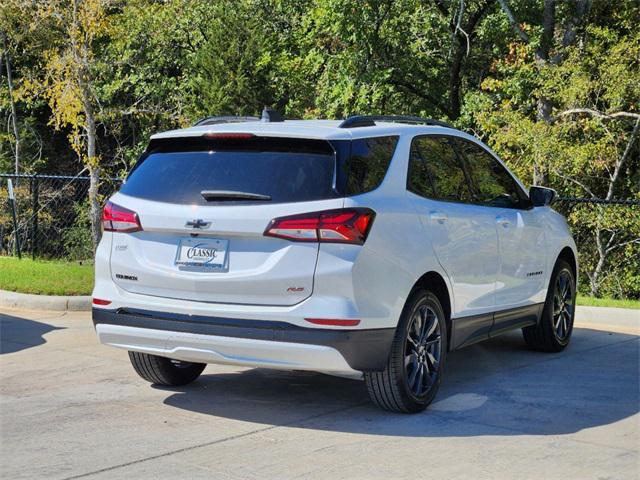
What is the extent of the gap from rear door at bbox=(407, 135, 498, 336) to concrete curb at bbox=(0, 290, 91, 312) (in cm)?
567

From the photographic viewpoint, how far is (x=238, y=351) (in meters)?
5.96

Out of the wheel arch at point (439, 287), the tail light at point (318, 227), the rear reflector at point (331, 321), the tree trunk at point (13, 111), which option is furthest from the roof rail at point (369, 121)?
the tree trunk at point (13, 111)

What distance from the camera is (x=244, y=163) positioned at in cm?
627

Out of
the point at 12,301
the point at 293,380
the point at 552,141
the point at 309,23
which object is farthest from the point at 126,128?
the point at 293,380

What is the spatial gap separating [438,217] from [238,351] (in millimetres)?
1752

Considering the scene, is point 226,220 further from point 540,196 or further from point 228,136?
point 540,196

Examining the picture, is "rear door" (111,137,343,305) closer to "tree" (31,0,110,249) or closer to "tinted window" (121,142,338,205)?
"tinted window" (121,142,338,205)

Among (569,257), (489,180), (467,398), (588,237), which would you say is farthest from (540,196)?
(588,237)

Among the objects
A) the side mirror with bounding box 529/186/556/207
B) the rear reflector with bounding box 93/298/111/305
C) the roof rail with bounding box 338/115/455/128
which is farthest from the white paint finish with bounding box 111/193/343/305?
the side mirror with bounding box 529/186/556/207

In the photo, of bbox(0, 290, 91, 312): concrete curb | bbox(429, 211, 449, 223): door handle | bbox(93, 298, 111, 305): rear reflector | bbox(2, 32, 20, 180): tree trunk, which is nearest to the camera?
bbox(93, 298, 111, 305): rear reflector

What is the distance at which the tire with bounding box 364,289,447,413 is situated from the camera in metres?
6.31

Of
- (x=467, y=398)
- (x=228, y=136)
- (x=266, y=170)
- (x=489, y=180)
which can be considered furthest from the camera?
(x=489, y=180)

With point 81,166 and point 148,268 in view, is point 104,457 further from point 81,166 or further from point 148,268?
point 81,166

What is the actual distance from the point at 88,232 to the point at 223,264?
17.6m
